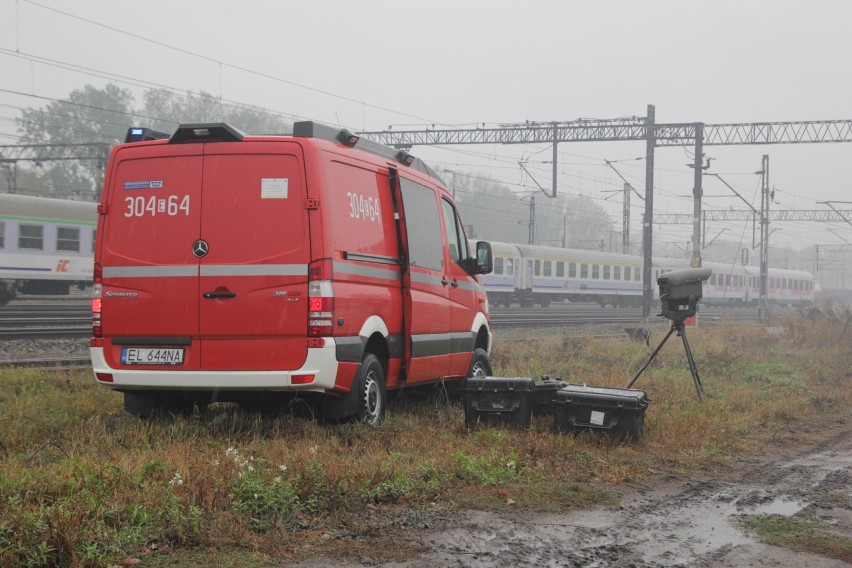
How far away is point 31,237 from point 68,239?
1.56 m

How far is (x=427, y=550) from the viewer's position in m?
4.78

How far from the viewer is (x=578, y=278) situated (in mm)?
48000

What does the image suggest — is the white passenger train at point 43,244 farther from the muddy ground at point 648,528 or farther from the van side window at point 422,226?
the muddy ground at point 648,528

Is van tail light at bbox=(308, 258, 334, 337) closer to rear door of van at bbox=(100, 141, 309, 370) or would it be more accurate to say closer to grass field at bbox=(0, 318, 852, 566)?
rear door of van at bbox=(100, 141, 309, 370)

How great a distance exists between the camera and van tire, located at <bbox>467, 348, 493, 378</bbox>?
1059cm

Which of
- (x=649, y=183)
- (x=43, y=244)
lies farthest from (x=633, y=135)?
(x=43, y=244)

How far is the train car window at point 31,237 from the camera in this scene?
30.7 meters

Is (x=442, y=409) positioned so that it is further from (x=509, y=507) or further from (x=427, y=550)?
(x=427, y=550)

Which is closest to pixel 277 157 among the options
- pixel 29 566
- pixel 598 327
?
pixel 29 566

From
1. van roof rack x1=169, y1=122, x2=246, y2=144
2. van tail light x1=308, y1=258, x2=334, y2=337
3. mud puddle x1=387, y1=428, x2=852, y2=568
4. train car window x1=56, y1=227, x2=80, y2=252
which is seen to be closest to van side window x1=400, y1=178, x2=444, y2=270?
van tail light x1=308, y1=258, x2=334, y2=337

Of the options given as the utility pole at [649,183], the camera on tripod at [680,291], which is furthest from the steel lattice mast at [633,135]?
the camera on tripod at [680,291]

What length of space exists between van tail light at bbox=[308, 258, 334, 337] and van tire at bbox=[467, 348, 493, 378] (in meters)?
3.54

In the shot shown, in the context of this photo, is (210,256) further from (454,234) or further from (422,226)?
(454,234)

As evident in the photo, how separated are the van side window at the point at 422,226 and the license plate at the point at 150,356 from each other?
240 cm
